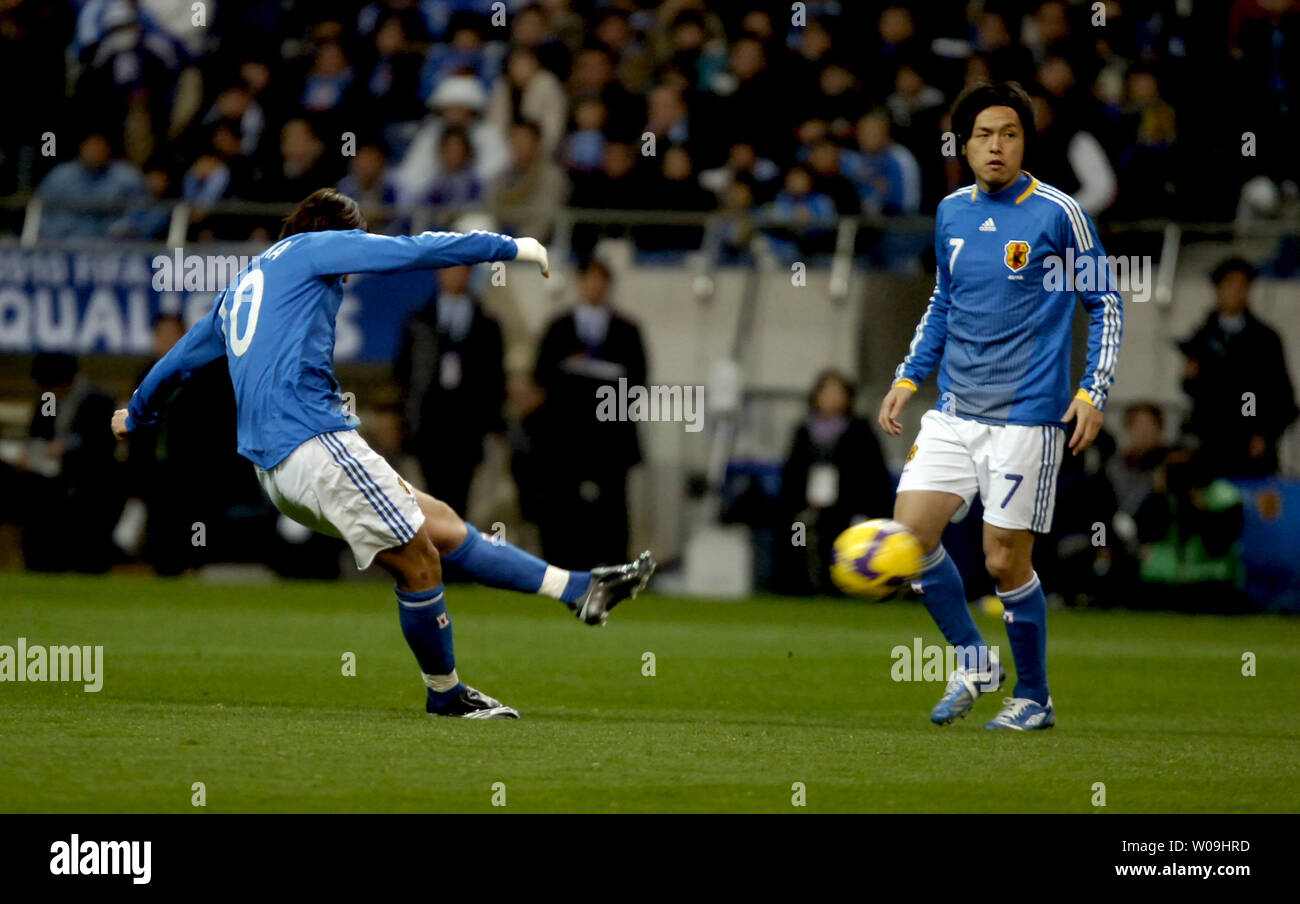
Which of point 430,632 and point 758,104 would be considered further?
point 758,104

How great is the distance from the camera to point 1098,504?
14.1 metres

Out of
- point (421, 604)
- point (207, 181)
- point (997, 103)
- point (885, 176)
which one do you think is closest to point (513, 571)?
point (421, 604)

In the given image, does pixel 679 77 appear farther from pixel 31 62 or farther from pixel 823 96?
pixel 31 62

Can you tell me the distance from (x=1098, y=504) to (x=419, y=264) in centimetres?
803

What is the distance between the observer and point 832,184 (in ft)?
50.4

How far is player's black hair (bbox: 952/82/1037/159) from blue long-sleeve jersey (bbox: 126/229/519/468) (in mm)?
1779

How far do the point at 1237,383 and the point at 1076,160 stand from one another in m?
2.08

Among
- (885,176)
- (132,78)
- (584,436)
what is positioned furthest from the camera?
(132,78)

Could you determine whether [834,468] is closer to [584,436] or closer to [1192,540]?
[584,436]

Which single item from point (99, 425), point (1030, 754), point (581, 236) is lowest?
point (1030, 754)

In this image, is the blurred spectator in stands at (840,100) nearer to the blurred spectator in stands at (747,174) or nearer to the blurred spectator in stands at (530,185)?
the blurred spectator in stands at (747,174)

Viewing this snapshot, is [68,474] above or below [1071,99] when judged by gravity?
below

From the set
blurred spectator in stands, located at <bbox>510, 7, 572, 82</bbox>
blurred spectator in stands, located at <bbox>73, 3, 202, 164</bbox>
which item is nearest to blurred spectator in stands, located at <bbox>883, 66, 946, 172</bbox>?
blurred spectator in stands, located at <bbox>510, 7, 572, 82</bbox>

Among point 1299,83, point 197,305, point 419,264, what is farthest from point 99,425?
point 1299,83
